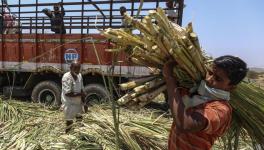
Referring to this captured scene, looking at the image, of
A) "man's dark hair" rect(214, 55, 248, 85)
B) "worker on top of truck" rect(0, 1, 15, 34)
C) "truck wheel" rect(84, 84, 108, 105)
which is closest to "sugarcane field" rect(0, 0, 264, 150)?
"man's dark hair" rect(214, 55, 248, 85)

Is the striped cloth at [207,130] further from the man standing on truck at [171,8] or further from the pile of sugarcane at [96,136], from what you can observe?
the man standing on truck at [171,8]

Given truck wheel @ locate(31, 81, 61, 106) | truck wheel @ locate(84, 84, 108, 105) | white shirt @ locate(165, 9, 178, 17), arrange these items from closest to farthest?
white shirt @ locate(165, 9, 178, 17) → truck wheel @ locate(84, 84, 108, 105) → truck wheel @ locate(31, 81, 61, 106)

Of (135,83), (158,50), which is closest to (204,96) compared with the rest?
(158,50)

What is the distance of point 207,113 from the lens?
285 centimetres

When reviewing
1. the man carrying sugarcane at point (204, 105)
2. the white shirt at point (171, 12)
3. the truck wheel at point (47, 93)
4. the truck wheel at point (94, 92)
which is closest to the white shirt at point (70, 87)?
the white shirt at point (171, 12)

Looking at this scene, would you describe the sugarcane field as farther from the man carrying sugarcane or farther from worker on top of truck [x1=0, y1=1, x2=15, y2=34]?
worker on top of truck [x1=0, y1=1, x2=15, y2=34]

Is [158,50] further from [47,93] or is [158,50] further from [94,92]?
[47,93]

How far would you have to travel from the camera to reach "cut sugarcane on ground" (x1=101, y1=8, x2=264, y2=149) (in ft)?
9.71

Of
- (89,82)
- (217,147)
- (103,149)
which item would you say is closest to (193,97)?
(103,149)

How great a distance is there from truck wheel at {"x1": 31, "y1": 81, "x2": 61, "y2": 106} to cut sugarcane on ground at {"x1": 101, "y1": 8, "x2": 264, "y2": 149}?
28.4 ft

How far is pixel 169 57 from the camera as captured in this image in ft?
10.1

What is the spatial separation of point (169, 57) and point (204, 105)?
384mm

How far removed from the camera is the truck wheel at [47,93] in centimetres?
1195

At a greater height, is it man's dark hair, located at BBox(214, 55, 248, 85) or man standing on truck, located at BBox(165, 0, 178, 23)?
man standing on truck, located at BBox(165, 0, 178, 23)
